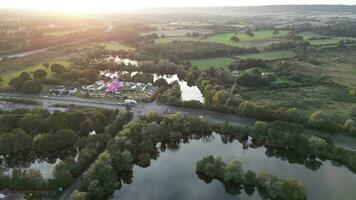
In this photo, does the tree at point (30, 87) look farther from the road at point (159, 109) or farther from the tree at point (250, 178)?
the tree at point (250, 178)

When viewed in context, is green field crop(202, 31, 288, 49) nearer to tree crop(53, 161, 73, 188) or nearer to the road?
the road

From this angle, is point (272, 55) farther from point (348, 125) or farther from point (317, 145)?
point (317, 145)

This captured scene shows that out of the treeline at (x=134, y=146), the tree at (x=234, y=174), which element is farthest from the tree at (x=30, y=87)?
the tree at (x=234, y=174)

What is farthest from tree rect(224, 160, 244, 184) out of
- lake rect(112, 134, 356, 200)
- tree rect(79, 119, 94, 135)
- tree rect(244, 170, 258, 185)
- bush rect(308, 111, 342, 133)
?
tree rect(79, 119, 94, 135)

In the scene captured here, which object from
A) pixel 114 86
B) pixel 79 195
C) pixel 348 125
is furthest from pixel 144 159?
pixel 114 86

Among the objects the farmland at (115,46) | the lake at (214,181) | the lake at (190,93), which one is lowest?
the farmland at (115,46)

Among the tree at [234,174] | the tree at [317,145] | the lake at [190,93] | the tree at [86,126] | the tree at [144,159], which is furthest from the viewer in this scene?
the lake at [190,93]

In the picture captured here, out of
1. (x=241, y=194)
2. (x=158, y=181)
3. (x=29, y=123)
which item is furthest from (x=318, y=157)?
(x=29, y=123)
